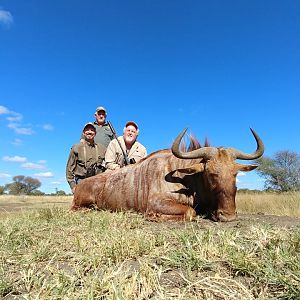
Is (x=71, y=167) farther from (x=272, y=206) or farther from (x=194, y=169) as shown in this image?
(x=272, y=206)

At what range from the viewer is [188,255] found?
248 cm

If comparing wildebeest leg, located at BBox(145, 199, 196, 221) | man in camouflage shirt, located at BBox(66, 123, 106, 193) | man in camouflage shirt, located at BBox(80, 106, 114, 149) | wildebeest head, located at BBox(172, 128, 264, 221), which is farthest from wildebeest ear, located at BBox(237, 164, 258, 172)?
man in camouflage shirt, located at BBox(80, 106, 114, 149)

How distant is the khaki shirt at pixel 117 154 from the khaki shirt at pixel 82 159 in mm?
669

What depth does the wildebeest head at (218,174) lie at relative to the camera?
517 centimetres

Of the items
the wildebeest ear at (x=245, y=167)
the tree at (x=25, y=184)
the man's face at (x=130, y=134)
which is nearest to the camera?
the wildebeest ear at (x=245, y=167)

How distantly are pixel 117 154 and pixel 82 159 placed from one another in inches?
41.0

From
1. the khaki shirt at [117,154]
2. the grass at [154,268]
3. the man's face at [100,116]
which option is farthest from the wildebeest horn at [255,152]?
the man's face at [100,116]

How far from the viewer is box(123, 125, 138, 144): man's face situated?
8367mm

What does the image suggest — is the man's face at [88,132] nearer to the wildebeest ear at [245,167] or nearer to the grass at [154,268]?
the wildebeest ear at [245,167]

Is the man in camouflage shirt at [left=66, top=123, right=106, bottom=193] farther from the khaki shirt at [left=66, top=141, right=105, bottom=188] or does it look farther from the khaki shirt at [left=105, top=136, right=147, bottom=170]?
the khaki shirt at [left=105, top=136, right=147, bottom=170]

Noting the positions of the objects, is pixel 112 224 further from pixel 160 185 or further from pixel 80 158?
pixel 80 158

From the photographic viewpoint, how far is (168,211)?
558cm

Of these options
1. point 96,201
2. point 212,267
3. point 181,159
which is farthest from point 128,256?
point 96,201

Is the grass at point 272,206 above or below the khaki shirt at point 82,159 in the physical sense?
below
